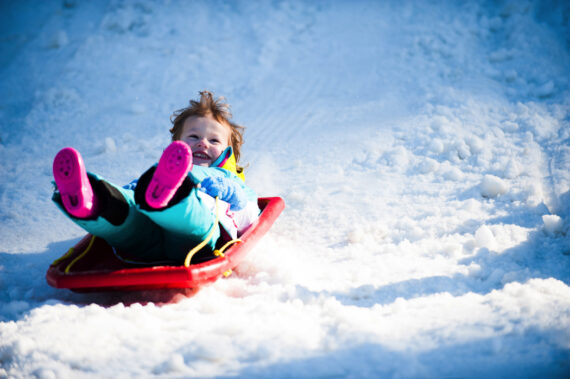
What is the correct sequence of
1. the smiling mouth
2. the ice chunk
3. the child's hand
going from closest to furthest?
the child's hand → the smiling mouth → the ice chunk

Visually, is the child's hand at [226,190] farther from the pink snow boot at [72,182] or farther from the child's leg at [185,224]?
the pink snow boot at [72,182]

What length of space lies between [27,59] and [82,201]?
413cm

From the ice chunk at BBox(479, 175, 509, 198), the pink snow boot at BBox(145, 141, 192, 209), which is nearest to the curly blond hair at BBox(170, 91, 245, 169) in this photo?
the pink snow boot at BBox(145, 141, 192, 209)

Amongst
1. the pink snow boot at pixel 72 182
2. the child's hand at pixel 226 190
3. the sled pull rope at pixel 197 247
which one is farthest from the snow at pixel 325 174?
the pink snow boot at pixel 72 182

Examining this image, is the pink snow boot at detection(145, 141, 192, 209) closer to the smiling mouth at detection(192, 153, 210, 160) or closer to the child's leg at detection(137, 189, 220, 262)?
the child's leg at detection(137, 189, 220, 262)

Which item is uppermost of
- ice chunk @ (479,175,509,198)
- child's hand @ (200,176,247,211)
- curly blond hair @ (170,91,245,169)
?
curly blond hair @ (170,91,245,169)

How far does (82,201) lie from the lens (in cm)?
143

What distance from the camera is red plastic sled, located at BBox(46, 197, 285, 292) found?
5.06ft

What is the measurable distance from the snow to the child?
226 millimetres

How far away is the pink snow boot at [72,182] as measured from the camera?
1427mm

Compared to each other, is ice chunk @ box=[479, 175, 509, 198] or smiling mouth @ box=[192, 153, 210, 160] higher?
smiling mouth @ box=[192, 153, 210, 160]

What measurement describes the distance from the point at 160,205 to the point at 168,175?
0.35ft

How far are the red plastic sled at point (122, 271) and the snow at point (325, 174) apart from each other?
0.10 meters

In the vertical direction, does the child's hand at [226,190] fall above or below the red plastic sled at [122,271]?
above
